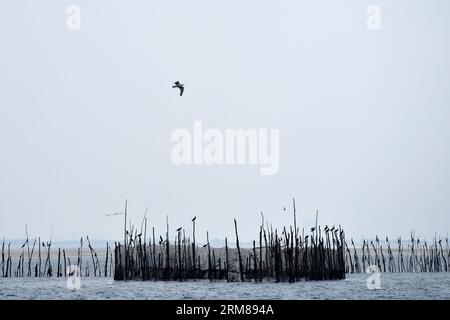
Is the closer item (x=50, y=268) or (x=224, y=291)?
(x=224, y=291)

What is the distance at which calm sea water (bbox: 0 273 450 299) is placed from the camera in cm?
3597

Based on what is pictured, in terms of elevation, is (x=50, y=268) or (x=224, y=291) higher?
(x=50, y=268)

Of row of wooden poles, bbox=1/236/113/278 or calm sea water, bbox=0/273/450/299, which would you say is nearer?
calm sea water, bbox=0/273/450/299

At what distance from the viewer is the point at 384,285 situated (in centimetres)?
4706

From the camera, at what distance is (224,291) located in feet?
127

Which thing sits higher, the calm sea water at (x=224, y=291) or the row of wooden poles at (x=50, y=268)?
the row of wooden poles at (x=50, y=268)

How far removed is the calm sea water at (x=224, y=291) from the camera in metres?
36.0

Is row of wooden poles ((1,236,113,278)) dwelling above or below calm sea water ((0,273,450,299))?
above

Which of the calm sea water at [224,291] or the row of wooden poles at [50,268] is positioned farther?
the row of wooden poles at [50,268]
